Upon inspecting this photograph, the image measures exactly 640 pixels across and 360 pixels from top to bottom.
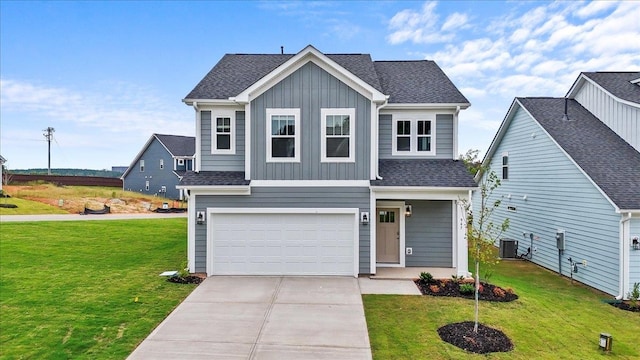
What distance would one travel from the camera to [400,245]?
40.1 ft

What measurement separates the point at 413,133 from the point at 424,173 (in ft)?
5.17

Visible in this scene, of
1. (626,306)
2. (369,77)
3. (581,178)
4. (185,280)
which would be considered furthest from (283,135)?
(626,306)

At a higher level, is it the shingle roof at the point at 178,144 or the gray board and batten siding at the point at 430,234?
the shingle roof at the point at 178,144

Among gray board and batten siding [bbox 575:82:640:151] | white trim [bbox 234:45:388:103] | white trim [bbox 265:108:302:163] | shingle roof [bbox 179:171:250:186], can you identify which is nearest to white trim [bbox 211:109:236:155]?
shingle roof [bbox 179:171:250:186]

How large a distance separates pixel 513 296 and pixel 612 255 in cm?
358

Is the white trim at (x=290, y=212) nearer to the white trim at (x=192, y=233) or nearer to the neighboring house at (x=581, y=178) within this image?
the white trim at (x=192, y=233)

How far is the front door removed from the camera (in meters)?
12.4

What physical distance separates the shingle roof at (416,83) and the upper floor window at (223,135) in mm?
5290

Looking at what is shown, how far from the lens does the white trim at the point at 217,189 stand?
10883mm

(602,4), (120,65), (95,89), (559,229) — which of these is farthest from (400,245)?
(95,89)

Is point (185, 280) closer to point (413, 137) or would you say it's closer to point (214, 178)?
point (214, 178)

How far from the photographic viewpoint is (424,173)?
11500 mm

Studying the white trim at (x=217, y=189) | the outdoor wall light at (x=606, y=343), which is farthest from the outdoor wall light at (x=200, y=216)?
the outdoor wall light at (x=606, y=343)

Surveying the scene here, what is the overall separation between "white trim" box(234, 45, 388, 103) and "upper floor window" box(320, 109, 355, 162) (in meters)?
0.77
